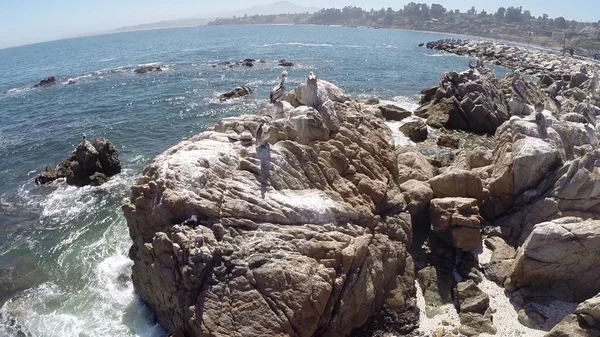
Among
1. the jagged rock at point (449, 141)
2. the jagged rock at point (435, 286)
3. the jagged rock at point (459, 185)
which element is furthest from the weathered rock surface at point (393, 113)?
the jagged rock at point (435, 286)

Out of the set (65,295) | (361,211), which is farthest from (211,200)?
(65,295)

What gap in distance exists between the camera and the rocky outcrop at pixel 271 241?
47.5ft

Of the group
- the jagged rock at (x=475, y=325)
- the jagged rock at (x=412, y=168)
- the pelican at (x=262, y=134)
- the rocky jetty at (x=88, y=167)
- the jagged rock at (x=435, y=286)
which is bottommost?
the jagged rock at (x=475, y=325)

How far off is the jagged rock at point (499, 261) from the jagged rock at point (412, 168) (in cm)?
520

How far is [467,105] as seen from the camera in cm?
3972

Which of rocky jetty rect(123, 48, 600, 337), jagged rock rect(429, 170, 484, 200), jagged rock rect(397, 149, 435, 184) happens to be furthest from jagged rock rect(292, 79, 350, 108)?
jagged rock rect(429, 170, 484, 200)

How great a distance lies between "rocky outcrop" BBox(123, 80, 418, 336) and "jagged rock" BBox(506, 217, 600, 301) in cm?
485

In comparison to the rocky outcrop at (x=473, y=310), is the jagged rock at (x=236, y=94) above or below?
above

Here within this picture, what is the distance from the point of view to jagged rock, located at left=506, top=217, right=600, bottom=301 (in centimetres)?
1728

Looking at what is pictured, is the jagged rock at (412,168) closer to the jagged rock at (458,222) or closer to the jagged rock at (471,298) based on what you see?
the jagged rock at (458,222)

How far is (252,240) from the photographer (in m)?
15.2

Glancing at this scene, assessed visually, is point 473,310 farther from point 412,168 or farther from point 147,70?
point 147,70

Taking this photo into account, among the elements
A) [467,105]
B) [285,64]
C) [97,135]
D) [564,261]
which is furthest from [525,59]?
[564,261]

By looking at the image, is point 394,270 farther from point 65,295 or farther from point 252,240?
point 65,295
